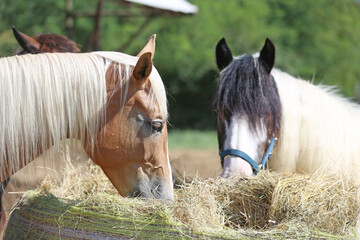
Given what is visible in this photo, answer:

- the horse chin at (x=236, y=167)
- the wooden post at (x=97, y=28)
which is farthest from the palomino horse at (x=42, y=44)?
the wooden post at (x=97, y=28)

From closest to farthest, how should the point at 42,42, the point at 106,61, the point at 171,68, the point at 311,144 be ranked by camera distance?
the point at 106,61 → the point at 311,144 → the point at 42,42 → the point at 171,68

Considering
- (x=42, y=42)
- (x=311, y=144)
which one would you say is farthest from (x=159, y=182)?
(x=42, y=42)

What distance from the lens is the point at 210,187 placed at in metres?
2.34

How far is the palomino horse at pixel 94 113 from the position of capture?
2.05 metres

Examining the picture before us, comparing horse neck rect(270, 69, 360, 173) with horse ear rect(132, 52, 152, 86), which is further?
horse neck rect(270, 69, 360, 173)

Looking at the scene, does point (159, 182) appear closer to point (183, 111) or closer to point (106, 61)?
point (106, 61)

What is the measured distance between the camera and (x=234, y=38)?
15.5 metres

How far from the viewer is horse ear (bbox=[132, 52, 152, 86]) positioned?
6.95 ft

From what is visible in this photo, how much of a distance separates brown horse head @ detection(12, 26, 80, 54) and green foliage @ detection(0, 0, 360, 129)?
975 centimetres

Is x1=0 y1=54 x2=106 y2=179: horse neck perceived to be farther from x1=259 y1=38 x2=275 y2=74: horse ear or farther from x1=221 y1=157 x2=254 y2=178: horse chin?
x1=259 y1=38 x2=275 y2=74: horse ear

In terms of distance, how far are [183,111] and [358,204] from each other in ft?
46.6

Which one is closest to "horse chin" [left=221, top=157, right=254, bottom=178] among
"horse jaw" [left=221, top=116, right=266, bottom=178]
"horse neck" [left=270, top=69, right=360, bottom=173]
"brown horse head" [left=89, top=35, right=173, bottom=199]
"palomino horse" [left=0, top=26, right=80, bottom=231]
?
"horse jaw" [left=221, top=116, right=266, bottom=178]

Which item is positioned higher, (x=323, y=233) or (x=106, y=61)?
(x=106, y=61)

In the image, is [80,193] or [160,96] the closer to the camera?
[160,96]
